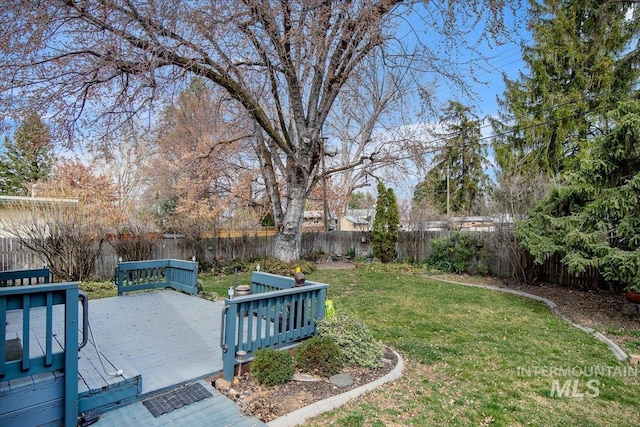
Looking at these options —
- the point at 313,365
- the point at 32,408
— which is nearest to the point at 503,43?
the point at 313,365

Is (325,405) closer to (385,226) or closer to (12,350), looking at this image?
(12,350)

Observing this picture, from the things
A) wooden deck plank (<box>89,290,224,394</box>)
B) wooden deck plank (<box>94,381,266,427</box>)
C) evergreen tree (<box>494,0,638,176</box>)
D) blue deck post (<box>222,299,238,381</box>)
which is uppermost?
evergreen tree (<box>494,0,638,176</box>)

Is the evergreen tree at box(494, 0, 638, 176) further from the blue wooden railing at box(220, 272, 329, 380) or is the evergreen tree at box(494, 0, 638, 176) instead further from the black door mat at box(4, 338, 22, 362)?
the black door mat at box(4, 338, 22, 362)

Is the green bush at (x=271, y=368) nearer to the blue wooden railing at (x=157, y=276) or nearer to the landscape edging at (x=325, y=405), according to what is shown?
the landscape edging at (x=325, y=405)

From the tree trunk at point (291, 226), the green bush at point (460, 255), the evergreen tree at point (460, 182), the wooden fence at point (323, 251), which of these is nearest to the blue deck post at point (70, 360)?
the tree trunk at point (291, 226)

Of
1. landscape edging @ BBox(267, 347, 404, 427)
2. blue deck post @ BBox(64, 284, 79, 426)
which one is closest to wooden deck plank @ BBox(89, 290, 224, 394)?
blue deck post @ BBox(64, 284, 79, 426)

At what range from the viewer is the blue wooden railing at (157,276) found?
6.54m

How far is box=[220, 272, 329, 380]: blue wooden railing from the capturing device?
329 centimetres

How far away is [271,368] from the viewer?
325cm

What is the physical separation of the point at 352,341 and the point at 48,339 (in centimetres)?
273

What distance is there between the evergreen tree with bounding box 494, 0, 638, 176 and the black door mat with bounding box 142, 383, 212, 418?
15.7 metres

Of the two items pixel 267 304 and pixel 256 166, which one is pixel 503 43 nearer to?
pixel 267 304

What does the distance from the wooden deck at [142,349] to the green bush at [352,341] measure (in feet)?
4.10

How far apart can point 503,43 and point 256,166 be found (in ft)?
36.4
